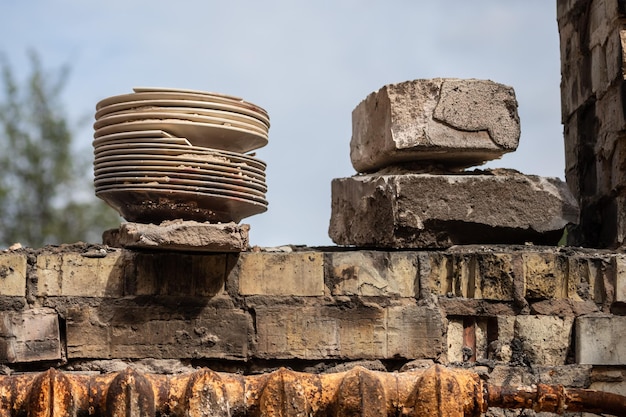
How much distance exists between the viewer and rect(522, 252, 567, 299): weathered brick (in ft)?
14.0

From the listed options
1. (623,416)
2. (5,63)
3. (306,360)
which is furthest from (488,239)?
(5,63)

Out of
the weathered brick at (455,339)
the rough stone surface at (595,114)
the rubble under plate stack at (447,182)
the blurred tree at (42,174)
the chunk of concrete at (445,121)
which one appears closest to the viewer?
the weathered brick at (455,339)

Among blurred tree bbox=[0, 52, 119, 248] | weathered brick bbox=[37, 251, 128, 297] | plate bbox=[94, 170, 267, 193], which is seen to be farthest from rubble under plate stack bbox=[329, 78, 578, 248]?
blurred tree bbox=[0, 52, 119, 248]

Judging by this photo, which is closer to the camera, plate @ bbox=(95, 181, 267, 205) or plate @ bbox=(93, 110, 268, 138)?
plate @ bbox=(95, 181, 267, 205)

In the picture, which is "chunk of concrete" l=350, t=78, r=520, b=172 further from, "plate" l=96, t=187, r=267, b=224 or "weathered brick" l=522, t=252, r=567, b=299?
"plate" l=96, t=187, r=267, b=224

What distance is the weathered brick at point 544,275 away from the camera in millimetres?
4258

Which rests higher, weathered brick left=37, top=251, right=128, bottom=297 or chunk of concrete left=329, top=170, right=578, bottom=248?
chunk of concrete left=329, top=170, right=578, bottom=248

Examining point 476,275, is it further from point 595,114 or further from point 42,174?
point 42,174

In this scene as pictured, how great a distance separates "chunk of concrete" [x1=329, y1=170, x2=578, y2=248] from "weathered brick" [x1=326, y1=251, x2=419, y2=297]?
0.10 metres

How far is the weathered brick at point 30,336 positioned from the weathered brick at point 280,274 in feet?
2.43

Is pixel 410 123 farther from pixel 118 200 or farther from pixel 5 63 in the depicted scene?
pixel 5 63

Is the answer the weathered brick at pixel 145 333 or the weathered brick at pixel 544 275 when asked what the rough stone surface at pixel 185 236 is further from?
the weathered brick at pixel 544 275

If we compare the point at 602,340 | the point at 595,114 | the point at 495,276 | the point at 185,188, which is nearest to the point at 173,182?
the point at 185,188

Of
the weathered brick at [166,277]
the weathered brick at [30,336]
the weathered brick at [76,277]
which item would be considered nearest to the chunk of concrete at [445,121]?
the weathered brick at [166,277]
